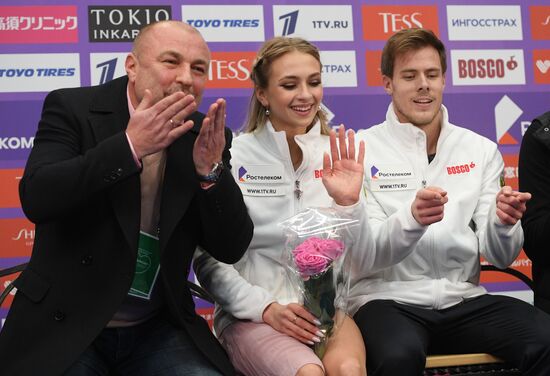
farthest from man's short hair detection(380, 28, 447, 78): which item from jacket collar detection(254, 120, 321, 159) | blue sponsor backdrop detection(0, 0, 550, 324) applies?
blue sponsor backdrop detection(0, 0, 550, 324)

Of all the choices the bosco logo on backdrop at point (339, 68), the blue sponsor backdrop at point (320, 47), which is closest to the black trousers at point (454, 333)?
the blue sponsor backdrop at point (320, 47)

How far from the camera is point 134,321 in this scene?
95.3 inches

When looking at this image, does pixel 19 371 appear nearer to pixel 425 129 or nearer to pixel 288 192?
pixel 288 192

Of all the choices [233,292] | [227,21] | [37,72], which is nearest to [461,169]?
[233,292]

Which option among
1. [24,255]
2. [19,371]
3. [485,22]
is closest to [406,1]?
[485,22]

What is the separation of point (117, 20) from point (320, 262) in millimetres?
2768

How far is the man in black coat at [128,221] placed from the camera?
7.09 feet

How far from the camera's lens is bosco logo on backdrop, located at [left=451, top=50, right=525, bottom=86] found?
4719mm

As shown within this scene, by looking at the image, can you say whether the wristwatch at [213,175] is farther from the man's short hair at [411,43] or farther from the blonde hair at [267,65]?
the man's short hair at [411,43]

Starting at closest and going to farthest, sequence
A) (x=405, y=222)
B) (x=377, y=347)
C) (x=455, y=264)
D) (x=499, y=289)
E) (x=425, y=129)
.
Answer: (x=377, y=347) → (x=405, y=222) → (x=455, y=264) → (x=425, y=129) → (x=499, y=289)

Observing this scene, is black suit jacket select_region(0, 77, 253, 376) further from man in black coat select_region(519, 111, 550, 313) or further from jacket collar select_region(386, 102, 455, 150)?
man in black coat select_region(519, 111, 550, 313)

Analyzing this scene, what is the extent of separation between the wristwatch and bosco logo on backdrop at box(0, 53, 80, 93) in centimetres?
232

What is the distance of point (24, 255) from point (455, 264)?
8.91 ft

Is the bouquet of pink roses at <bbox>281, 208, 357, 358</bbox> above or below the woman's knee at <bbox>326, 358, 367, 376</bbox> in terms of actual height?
above
